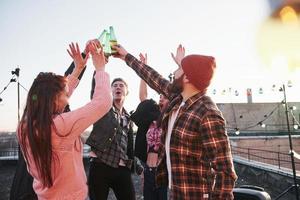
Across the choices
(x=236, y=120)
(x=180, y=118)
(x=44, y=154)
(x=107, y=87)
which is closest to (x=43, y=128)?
(x=44, y=154)

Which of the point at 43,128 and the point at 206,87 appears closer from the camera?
the point at 43,128

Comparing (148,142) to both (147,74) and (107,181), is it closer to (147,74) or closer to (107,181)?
(107,181)

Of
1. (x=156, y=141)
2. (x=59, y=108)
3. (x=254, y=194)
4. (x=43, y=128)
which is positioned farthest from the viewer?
(x=156, y=141)

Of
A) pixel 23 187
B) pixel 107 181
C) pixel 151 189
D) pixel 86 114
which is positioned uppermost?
pixel 86 114

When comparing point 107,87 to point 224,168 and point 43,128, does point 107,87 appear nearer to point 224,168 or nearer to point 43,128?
point 43,128

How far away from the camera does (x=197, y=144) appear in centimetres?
218

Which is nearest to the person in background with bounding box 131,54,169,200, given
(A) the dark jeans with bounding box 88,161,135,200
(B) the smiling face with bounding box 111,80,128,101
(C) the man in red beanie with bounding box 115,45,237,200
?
(B) the smiling face with bounding box 111,80,128,101

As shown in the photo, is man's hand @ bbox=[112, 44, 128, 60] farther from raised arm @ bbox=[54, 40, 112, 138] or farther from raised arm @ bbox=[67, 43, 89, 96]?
raised arm @ bbox=[54, 40, 112, 138]

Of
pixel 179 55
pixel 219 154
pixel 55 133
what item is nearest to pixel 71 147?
pixel 55 133

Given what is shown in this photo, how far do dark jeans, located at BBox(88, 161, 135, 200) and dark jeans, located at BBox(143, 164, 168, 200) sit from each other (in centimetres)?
34

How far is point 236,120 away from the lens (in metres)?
36.7

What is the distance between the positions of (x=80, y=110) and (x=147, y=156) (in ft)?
6.57

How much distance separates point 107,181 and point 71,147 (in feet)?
4.50

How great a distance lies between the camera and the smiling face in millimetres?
3562
